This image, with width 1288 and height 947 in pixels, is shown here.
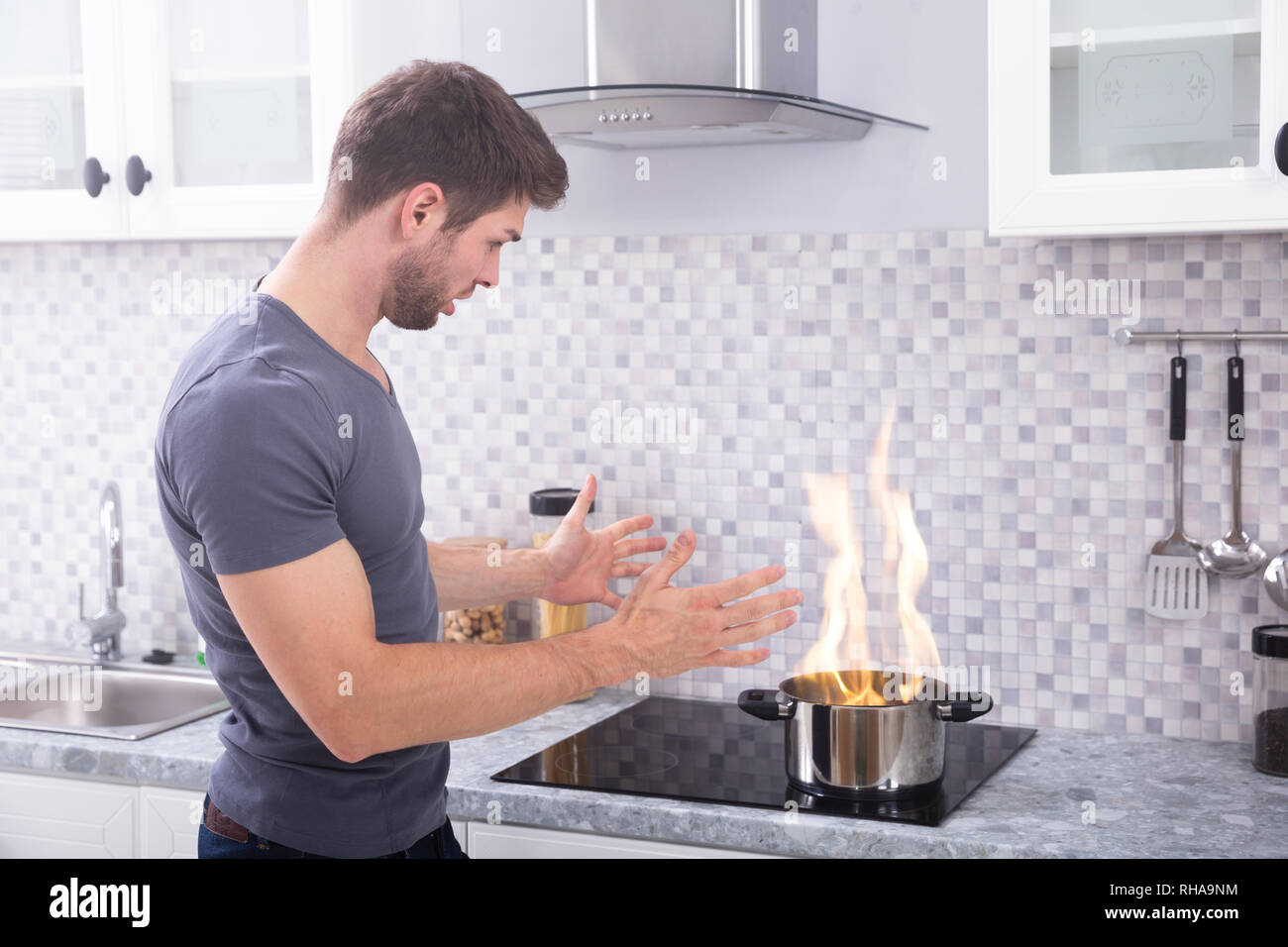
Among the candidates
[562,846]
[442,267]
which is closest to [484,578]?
[562,846]

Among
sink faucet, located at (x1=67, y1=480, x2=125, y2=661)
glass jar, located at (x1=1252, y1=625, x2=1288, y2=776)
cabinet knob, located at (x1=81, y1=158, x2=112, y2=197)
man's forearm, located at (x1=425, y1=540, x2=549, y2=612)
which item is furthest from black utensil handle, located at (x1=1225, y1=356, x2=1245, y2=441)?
sink faucet, located at (x1=67, y1=480, x2=125, y2=661)

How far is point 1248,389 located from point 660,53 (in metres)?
0.98

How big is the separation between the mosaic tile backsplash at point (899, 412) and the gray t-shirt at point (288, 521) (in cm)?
84

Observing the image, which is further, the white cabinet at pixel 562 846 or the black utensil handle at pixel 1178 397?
the black utensil handle at pixel 1178 397

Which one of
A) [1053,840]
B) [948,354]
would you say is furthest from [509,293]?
[1053,840]

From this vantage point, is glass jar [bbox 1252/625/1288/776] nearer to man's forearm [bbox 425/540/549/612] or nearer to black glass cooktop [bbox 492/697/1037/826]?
black glass cooktop [bbox 492/697/1037/826]

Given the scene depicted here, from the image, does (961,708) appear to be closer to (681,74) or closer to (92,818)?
(681,74)

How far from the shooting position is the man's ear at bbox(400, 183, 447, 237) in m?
1.41

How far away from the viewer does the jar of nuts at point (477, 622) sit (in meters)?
2.37

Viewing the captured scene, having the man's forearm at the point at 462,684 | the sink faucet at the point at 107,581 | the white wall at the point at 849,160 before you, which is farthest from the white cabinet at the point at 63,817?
the white wall at the point at 849,160

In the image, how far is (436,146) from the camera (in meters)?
Answer: 1.41

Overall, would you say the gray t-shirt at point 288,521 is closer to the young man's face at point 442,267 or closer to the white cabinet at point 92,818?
the young man's face at point 442,267

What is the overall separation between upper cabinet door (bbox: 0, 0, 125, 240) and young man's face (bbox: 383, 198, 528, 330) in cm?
106

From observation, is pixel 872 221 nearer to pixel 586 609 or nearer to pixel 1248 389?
pixel 1248 389
